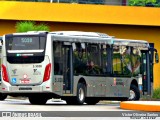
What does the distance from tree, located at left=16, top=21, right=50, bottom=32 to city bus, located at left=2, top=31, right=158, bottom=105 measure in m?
12.2

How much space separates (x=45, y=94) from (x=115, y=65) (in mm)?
4679

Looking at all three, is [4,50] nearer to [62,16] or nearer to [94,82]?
[94,82]

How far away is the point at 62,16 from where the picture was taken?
52.6 m

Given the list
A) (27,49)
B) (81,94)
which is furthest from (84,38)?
(27,49)

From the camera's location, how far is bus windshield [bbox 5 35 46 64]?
3312 centimetres

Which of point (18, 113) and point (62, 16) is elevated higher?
point (62, 16)

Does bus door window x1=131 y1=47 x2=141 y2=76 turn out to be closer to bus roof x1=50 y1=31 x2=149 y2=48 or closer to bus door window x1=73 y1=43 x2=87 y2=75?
bus roof x1=50 y1=31 x2=149 y2=48

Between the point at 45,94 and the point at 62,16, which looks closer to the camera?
the point at 45,94

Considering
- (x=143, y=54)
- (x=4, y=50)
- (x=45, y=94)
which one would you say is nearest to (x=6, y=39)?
(x=4, y=50)

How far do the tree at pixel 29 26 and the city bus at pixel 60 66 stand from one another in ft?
39.9

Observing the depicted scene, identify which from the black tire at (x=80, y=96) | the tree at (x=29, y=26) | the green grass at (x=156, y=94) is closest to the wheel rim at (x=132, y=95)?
the black tire at (x=80, y=96)

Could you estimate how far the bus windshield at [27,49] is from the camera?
33.1m

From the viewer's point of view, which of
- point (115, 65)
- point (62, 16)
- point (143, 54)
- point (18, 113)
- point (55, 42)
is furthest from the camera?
point (62, 16)

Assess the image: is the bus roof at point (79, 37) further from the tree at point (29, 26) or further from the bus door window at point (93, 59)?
the tree at point (29, 26)
